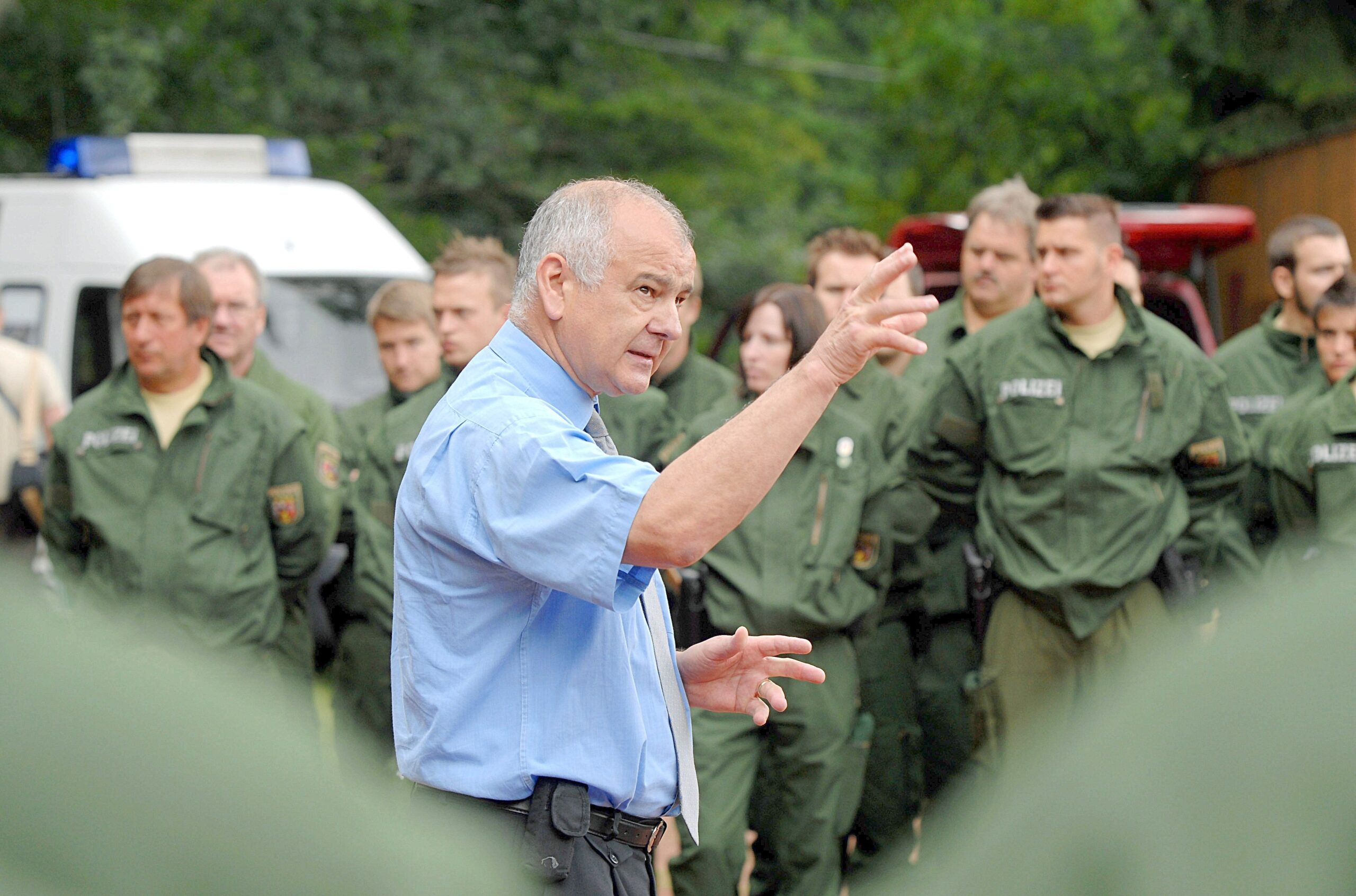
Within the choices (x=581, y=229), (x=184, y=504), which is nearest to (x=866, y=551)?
(x=184, y=504)

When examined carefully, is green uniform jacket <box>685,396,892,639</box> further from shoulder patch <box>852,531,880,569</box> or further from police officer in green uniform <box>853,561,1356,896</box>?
police officer in green uniform <box>853,561,1356,896</box>

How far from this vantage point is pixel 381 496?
6020mm

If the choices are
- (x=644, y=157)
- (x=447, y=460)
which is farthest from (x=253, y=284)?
(x=644, y=157)

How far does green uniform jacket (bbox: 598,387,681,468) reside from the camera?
6.15 meters

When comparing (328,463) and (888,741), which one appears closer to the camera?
(888,741)

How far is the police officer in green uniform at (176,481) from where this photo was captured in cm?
548

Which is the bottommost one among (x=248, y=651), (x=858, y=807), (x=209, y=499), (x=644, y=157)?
(x=858, y=807)

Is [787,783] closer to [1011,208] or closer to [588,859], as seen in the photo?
[1011,208]

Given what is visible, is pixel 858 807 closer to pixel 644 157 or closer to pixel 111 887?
pixel 111 887

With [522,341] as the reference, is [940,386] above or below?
below

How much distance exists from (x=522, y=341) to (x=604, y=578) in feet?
1.77

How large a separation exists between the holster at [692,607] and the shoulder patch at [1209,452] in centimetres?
172

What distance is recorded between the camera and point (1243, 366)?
714 centimetres

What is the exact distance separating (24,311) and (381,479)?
383 centimetres
